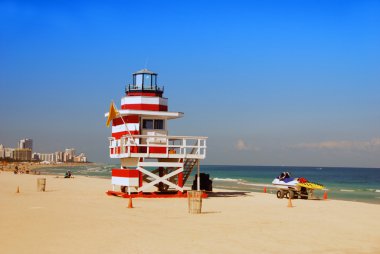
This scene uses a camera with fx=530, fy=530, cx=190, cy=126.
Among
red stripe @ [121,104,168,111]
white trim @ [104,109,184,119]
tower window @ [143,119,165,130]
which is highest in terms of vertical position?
red stripe @ [121,104,168,111]

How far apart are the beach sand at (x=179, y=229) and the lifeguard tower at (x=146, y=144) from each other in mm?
5002

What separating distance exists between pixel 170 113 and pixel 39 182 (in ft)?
34.8

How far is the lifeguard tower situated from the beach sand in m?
5.00

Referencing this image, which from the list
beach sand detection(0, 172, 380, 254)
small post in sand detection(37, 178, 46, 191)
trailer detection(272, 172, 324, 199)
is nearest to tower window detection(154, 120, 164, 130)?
beach sand detection(0, 172, 380, 254)

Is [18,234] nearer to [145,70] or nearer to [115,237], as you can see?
[115,237]

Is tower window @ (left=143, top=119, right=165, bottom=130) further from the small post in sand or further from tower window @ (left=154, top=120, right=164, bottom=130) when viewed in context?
the small post in sand

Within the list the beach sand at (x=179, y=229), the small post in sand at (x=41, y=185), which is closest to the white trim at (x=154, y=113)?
the beach sand at (x=179, y=229)

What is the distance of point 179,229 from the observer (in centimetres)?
1547

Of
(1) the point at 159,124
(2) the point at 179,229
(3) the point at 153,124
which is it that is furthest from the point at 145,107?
(2) the point at 179,229

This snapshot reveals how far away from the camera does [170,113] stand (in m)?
29.0

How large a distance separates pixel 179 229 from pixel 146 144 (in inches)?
516

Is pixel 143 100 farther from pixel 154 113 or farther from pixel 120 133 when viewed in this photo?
pixel 120 133

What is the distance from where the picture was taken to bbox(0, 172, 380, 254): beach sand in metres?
12.5

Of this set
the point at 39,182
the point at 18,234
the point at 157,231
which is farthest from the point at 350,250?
the point at 39,182
